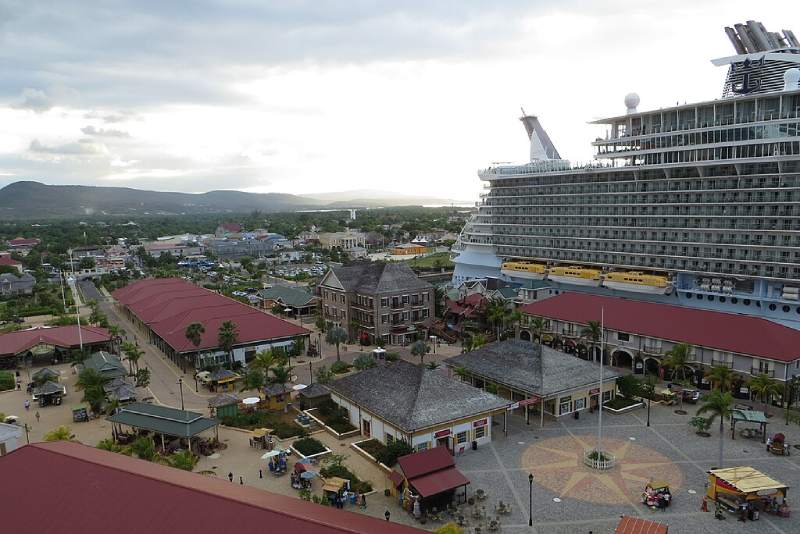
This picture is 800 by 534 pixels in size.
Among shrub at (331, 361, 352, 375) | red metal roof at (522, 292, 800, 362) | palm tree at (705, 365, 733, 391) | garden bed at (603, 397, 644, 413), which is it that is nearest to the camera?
palm tree at (705, 365, 733, 391)

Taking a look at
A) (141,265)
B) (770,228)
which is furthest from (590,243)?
(141,265)

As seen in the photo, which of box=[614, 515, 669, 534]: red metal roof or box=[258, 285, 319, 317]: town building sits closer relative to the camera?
box=[614, 515, 669, 534]: red metal roof

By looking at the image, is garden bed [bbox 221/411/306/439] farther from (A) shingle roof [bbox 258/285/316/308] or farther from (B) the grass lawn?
(B) the grass lawn

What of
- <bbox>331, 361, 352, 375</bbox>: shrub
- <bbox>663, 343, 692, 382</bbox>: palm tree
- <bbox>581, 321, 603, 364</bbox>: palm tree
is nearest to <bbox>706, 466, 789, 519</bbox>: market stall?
<bbox>663, 343, 692, 382</bbox>: palm tree

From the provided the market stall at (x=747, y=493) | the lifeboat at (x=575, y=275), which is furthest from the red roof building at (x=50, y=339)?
the market stall at (x=747, y=493)

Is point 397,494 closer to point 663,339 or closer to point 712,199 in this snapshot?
point 663,339

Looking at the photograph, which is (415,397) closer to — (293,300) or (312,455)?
(312,455)

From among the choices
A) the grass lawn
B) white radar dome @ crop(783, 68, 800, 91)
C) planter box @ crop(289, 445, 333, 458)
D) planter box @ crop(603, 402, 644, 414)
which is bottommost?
planter box @ crop(603, 402, 644, 414)
